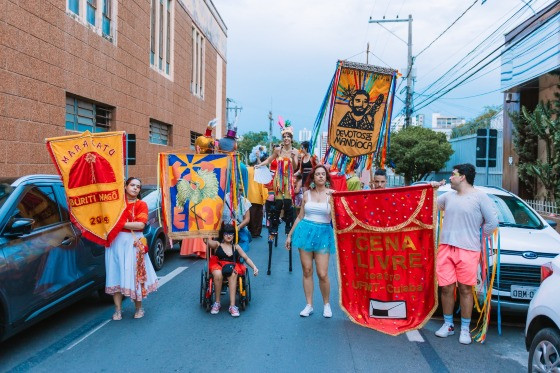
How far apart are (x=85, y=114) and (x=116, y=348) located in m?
9.87

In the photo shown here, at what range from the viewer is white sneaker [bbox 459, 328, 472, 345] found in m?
5.14

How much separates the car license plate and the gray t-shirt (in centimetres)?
72

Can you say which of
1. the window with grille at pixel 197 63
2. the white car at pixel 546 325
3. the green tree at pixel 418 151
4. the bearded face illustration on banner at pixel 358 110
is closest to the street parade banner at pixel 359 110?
the bearded face illustration on banner at pixel 358 110

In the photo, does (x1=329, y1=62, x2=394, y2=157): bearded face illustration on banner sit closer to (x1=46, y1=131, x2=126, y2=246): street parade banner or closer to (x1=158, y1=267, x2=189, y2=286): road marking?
(x1=158, y1=267, x2=189, y2=286): road marking

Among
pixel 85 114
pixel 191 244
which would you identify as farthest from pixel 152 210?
pixel 85 114

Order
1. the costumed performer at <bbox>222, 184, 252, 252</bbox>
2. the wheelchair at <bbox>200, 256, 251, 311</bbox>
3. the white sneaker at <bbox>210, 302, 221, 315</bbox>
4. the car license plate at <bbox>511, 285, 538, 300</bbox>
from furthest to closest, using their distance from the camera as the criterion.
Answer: the costumed performer at <bbox>222, 184, 252, 252</bbox> < the wheelchair at <bbox>200, 256, 251, 311</bbox> < the white sneaker at <bbox>210, 302, 221, 315</bbox> < the car license plate at <bbox>511, 285, 538, 300</bbox>

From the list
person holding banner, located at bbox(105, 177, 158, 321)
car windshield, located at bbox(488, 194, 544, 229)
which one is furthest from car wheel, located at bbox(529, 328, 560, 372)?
person holding banner, located at bbox(105, 177, 158, 321)

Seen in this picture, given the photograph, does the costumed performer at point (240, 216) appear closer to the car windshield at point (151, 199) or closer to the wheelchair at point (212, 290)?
the wheelchair at point (212, 290)

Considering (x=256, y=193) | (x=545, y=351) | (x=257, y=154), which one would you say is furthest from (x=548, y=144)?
(x=545, y=351)

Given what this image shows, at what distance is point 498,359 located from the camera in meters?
4.73

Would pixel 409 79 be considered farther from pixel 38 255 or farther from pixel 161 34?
pixel 38 255

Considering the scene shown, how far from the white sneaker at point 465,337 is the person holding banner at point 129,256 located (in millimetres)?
3562

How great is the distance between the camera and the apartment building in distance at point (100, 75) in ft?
32.8

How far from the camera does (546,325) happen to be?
3.76m
